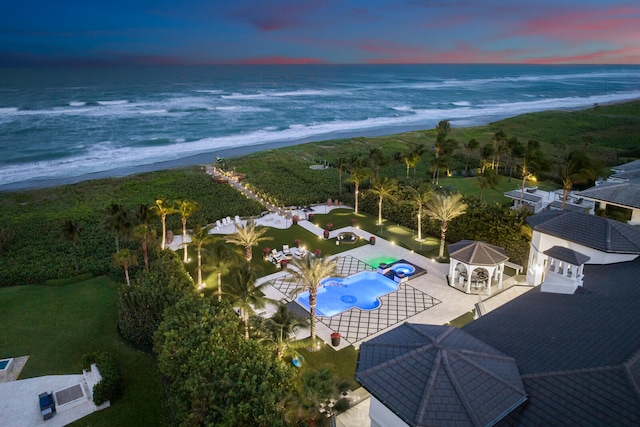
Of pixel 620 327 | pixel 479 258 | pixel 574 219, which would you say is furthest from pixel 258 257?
pixel 620 327

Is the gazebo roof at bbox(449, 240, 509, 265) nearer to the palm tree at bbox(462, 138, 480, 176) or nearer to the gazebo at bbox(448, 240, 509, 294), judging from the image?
the gazebo at bbox(448, 240, 509, 294)

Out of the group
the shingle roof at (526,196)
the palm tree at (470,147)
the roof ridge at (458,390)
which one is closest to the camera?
the roof ridge at (458,390)

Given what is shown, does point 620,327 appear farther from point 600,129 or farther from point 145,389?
point 600,129

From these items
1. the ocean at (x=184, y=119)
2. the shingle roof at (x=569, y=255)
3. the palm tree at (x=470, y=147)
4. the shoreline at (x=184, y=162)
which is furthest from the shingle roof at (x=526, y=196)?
the ocean at (x=184, y=119)

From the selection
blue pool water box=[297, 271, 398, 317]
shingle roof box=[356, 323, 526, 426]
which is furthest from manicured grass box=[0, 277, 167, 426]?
shingle roof box=[356, 323, 526, 426]

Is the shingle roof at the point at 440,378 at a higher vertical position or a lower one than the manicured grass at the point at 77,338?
higher

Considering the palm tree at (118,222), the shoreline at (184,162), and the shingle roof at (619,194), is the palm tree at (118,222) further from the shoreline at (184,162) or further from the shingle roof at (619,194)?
the shoreline at (184,162)
